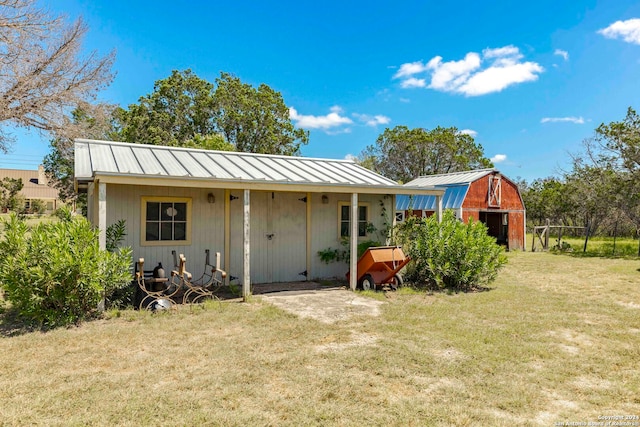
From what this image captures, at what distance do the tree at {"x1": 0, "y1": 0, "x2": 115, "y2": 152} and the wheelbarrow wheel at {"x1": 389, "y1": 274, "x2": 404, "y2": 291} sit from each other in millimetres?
10273

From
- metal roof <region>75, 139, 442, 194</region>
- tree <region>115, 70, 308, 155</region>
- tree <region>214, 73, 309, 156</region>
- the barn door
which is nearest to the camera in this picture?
metal roof <region>75, 139, 442, 194</region>

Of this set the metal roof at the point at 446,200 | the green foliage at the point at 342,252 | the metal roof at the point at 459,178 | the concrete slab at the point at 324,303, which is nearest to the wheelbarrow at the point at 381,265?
the concrete slab at the point at 324,303

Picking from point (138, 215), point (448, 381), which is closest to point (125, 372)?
point (448, 381)

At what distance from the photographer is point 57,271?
199 inches

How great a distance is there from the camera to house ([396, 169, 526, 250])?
57.3 ft

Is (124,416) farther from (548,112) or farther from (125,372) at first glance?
(548,112)

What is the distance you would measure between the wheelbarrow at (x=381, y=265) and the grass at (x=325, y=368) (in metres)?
1.51

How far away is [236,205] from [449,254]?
4.69 metres

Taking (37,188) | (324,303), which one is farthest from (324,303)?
(37,188)

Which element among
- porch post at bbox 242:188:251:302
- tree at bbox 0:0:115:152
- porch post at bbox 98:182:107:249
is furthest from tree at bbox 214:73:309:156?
porch post at bbox 98:182:107:249

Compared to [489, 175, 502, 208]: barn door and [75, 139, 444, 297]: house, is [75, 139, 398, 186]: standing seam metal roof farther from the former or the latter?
[489, 175, 502, 208]: barn door

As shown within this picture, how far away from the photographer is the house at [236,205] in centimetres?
692

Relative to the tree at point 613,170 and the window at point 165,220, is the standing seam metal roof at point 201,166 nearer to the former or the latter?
the window at point 165,220

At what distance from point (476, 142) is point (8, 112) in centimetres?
2951
